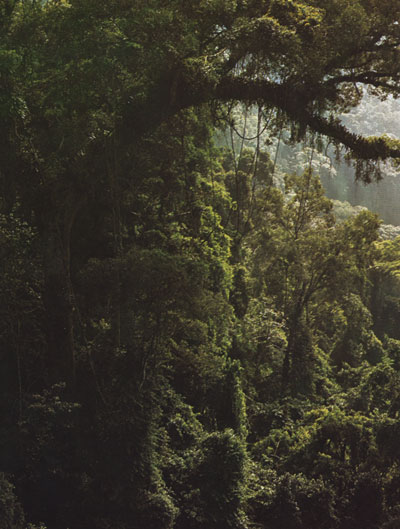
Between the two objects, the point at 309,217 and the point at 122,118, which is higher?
the point at 122,118

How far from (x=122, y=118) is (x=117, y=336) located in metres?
3.81

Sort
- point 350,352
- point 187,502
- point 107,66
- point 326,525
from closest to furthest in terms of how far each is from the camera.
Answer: point 107,66
point 187,502
point 326,525
point 350,352

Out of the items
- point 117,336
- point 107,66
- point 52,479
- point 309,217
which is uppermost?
point 107,66

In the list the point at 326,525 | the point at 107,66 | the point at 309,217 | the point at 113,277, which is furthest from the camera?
the point at 309,217

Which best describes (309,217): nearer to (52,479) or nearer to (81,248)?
(81,248)

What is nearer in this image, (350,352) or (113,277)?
(113,277)

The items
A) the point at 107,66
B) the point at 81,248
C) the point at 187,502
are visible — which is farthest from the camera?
the point at 81,248

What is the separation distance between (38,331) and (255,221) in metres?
14.4

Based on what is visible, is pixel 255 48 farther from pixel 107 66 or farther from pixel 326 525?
pixel 326 525

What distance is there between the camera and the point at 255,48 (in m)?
8.55

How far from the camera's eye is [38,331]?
9.00 metres

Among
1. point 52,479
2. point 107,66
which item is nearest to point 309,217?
point 107,66

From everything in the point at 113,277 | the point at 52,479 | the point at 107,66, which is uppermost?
the point at 107,66

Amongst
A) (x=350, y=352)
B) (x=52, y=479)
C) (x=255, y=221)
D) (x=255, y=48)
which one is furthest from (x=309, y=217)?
(x=52, y=479)
